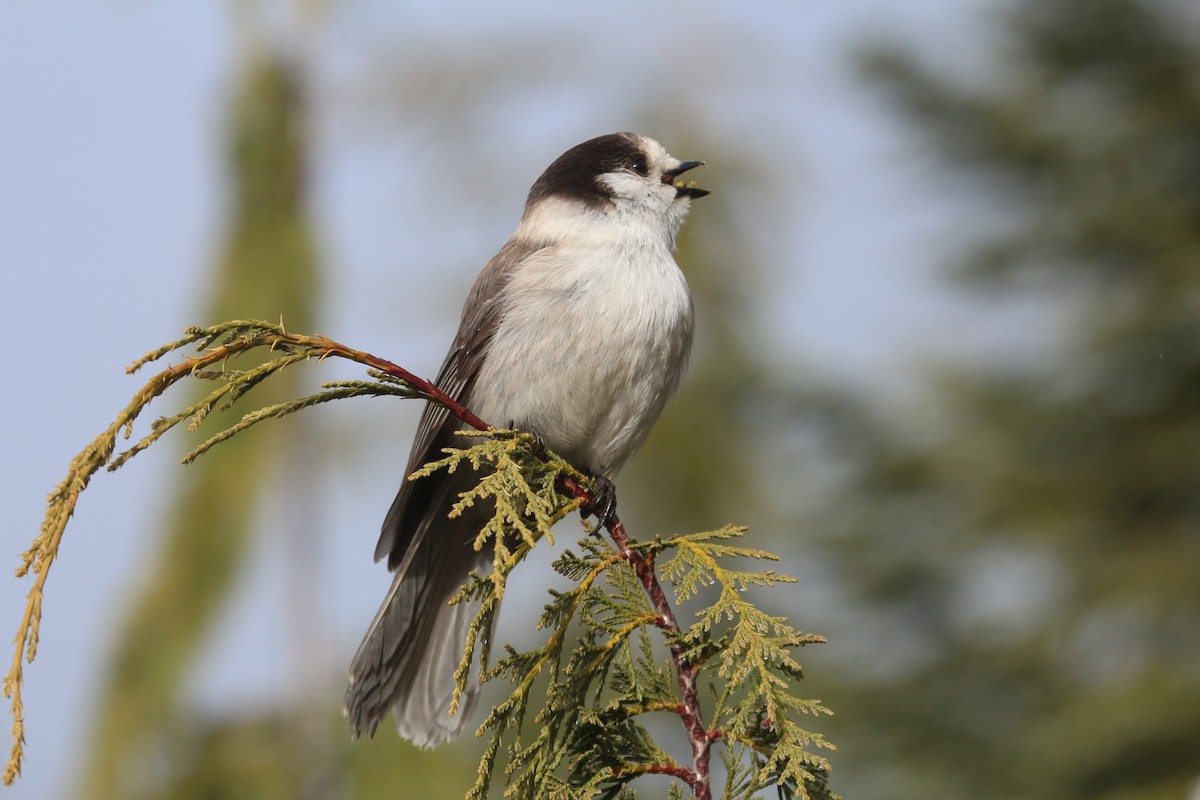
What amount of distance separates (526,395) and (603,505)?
1.62 ft

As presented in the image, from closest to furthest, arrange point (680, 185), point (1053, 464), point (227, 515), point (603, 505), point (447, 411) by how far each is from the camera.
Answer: point (603, 505) → point (447, 411) → point (680, 185) → point (227, 515) → point (1053, 464)

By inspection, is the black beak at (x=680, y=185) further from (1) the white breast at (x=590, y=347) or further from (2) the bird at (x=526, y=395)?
(1) the white breast at (x=590, y=347)

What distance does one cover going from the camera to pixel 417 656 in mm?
3672

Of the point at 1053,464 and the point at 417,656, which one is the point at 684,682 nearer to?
the point at 417,656

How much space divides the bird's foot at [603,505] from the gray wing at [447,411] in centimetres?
43

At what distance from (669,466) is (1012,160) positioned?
2.91m

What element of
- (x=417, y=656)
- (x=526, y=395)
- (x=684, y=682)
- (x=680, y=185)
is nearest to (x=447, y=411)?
(x=526, y=395)

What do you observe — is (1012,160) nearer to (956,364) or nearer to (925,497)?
(956,364)

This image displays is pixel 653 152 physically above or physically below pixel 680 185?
above

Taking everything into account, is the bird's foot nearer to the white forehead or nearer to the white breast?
the white breast

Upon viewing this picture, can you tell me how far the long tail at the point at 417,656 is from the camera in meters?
3.51

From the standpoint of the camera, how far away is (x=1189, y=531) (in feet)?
23.0

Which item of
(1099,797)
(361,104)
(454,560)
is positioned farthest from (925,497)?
(454,560)

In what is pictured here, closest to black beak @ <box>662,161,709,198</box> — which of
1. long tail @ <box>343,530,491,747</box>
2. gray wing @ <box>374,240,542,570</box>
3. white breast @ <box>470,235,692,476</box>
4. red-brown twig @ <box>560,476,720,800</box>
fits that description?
white breast @ <box>470,235,692,476</box>
